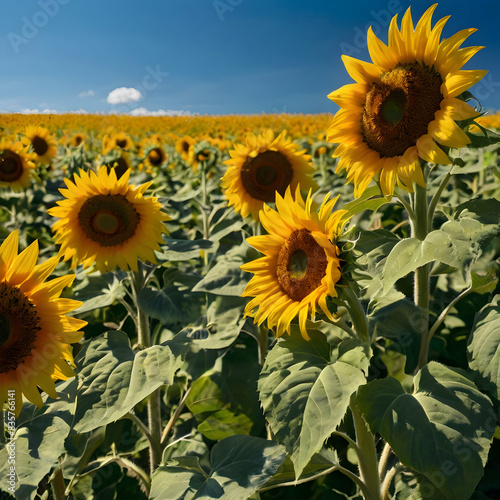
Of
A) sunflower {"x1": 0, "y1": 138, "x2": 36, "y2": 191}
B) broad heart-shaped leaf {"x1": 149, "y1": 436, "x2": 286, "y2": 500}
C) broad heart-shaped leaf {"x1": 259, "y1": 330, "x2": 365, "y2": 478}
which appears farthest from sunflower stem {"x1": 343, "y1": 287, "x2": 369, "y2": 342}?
sunflower {"x1": 0, "y1": 138, "x2": 36, "y2": 191}

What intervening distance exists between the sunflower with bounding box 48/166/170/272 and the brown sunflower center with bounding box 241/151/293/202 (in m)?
0.82

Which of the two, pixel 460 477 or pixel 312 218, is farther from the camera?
pixel 312 218

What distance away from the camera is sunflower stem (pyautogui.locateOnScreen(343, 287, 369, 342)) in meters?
1.48

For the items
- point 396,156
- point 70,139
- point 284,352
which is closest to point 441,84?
point 396,156

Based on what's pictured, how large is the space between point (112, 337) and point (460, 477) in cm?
128

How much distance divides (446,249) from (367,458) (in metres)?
0.72

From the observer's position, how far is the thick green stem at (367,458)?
Result: 159 cm

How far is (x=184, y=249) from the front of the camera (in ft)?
7.88

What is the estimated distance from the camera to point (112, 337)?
1.95 metres

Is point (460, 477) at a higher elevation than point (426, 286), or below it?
below

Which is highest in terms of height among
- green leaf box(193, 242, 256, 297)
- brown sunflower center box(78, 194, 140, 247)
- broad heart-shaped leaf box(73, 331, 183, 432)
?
brown sunflower center box(78, 194, 140, 247)

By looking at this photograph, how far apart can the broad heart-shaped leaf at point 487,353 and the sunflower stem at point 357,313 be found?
1.13ft

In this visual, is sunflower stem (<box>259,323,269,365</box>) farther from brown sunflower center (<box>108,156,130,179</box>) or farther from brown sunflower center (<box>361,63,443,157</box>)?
brown sunflower center (<box>108,156,130,179</box>)

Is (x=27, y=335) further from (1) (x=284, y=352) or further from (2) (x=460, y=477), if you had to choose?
(2) (x=460, y=477)
